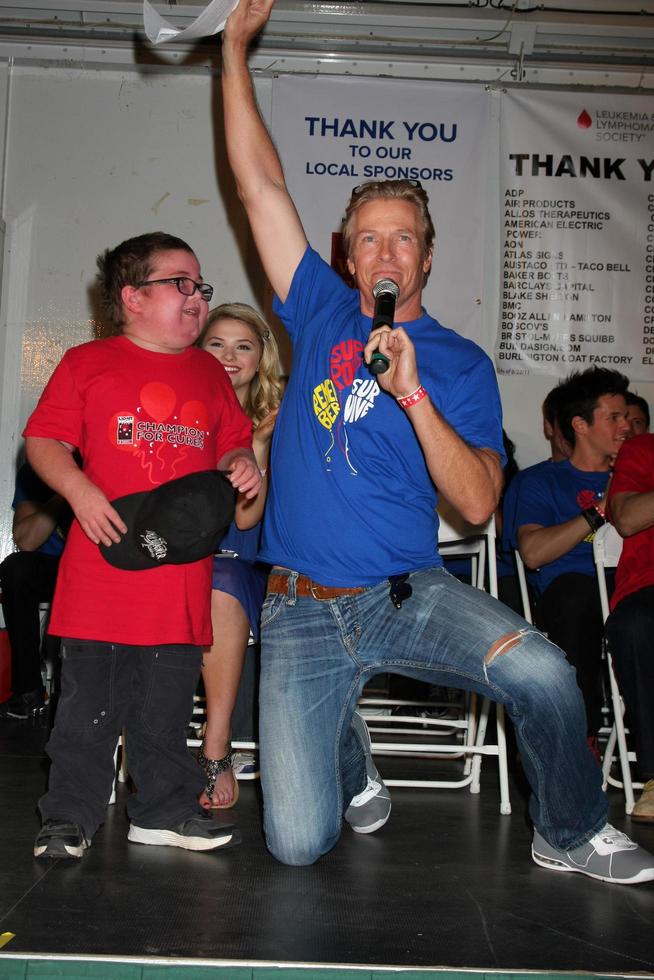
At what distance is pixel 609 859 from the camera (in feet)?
6.38

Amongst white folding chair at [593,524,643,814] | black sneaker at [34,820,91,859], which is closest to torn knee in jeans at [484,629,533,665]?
black sneaker at [34,820,91,859]

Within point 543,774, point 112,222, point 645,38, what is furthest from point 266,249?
point 645,38

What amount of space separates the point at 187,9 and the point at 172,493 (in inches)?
122

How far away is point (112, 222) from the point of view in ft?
15.1

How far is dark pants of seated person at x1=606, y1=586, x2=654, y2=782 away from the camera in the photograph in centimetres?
274

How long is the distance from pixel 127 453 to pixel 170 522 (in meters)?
0.22

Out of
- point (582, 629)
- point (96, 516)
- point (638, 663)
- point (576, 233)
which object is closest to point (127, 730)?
point (96, 516)

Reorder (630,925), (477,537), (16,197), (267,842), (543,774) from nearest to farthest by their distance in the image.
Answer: (630,925)
(543,774)
(267,842)
(477,537)
(16,197)

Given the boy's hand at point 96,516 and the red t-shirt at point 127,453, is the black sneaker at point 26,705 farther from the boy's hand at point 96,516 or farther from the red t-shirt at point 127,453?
the boy's hand at point 96,516

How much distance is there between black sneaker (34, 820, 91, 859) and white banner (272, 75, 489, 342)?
3091 millimetres

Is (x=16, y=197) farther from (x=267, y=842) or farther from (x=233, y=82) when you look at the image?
(x=267, y=842)

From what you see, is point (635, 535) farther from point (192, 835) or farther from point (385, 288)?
point (192, 835)

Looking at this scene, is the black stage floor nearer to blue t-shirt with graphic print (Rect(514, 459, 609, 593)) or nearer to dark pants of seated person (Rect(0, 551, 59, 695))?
blue t-shirt with graphic print (Rect(514, 459, 609, 593))

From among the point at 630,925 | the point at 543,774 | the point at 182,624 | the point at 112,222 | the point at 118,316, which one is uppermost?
the point at 112,222
